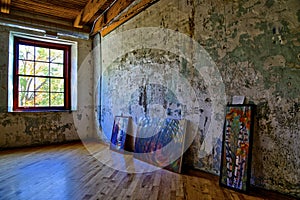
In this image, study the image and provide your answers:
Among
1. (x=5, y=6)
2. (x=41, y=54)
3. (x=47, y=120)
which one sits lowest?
(x=47, y=120)

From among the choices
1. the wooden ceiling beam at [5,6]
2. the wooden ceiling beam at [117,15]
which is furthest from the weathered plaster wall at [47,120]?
the wooden ceiling beam at [117,15]

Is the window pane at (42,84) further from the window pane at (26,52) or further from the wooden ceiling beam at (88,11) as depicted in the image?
A: the wooden ceiling beam at (88,11)

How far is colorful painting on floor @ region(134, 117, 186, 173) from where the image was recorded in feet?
11.2

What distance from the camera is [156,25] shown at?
406cm

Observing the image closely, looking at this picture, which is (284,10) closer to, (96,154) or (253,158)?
(253,158)

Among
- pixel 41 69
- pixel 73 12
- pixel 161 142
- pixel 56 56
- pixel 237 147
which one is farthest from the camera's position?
pixel 56 56

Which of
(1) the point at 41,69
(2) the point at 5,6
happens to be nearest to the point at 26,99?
(1) the point at 41,69

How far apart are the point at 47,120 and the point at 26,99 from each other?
73 centimetres

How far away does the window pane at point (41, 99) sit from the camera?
5.55m

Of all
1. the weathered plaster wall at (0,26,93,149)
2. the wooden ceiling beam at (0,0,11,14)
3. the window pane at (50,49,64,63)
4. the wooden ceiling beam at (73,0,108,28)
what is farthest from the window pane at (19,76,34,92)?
the wooden ceiling beam at (73,0,108,28)

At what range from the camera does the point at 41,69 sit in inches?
220

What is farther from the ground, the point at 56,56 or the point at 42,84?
the point at 56,56

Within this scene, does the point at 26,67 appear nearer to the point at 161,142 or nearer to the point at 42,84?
the point at 42,84

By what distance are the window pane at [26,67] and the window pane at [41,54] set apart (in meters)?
0.24
